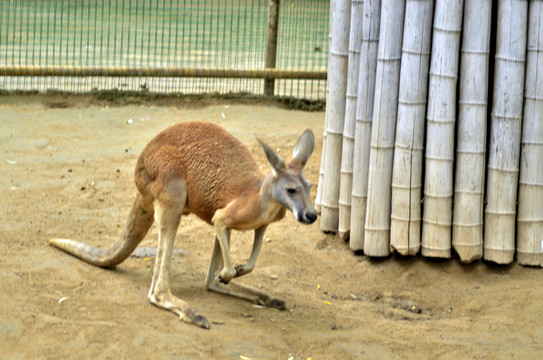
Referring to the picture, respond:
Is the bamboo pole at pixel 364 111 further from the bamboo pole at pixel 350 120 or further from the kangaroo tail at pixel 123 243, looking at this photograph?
the kangaroo tail at pixel 123 243

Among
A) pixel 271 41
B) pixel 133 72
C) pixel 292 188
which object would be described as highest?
pixel 271 41

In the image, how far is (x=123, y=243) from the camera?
489 centimetres

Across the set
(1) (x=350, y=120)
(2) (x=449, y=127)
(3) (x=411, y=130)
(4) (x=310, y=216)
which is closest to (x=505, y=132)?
(2) (x=449, y=127)

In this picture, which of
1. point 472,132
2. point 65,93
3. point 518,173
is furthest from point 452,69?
point 65,93

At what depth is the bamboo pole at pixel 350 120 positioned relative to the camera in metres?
5.33

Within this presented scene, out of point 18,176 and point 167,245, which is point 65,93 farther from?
point 167,245

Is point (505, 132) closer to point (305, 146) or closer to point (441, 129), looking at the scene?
point (441, 129)

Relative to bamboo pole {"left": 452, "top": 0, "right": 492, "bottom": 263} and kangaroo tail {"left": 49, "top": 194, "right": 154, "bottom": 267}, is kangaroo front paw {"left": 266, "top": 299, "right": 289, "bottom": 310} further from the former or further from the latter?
bamboo pole {"left": 452, "top": 0, "right": 492, "bottom": 263}

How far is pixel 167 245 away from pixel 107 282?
57 cm

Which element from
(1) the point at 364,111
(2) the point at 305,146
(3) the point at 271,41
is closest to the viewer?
(2) the point at 305,146

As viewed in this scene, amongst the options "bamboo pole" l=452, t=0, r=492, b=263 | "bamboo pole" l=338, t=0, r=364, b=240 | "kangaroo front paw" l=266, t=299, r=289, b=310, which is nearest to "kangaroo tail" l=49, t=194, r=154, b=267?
"kangaroo front paw" l=266, t=299, r=289, b=310

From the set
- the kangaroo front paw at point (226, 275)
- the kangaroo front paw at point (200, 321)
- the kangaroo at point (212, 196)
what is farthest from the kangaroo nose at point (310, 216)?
the kangaroo front paw at point (200, 321)

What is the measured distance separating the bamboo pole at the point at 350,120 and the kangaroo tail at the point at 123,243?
4.96ft

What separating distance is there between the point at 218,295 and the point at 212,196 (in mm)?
732
